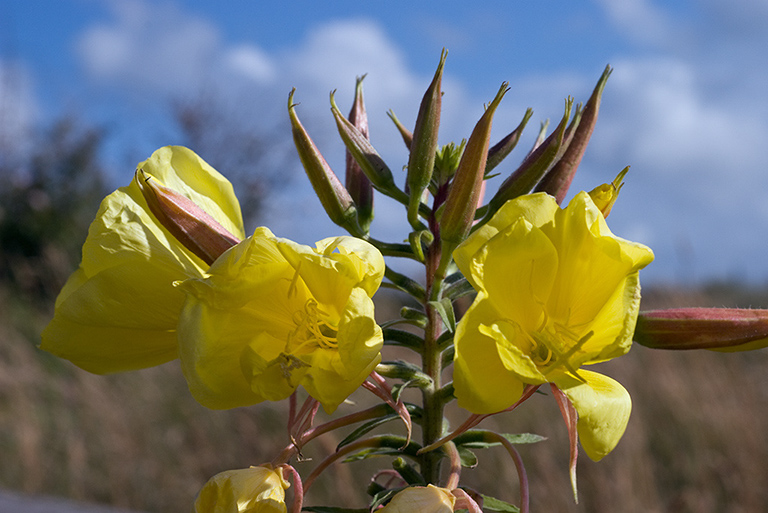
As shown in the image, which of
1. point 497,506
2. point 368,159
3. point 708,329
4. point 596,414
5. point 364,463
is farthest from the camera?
point 364,463

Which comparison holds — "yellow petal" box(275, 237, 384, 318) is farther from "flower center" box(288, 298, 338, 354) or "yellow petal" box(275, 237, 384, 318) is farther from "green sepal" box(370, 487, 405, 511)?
"green sepal" box(370, 487, 405, 511)

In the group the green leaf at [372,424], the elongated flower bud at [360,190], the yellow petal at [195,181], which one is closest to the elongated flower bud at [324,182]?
the elongated flower bud at [360,190]

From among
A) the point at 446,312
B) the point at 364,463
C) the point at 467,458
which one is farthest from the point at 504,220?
the point at 364,463

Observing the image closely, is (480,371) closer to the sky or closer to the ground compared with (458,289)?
closer to the ground

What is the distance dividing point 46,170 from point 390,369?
1033 centimetres

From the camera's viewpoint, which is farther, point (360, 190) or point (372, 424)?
point (360, 190)

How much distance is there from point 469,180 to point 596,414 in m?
0.29

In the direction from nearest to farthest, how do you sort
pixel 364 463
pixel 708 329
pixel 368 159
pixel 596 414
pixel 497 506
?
pixel 596 414, pixel 708 329, pixel 497 506, pixel 368 159, pixel 364 463

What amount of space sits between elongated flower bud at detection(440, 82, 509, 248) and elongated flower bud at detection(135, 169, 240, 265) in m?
0.28

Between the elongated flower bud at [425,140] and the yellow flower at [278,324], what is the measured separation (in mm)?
196

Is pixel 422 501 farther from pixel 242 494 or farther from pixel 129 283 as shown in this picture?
pixel 129 283

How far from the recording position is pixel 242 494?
73 cm

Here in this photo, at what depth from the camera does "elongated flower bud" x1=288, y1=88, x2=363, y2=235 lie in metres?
0.89

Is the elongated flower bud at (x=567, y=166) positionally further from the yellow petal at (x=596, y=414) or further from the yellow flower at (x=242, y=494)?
the yellow flower at (x=242, y=494)
